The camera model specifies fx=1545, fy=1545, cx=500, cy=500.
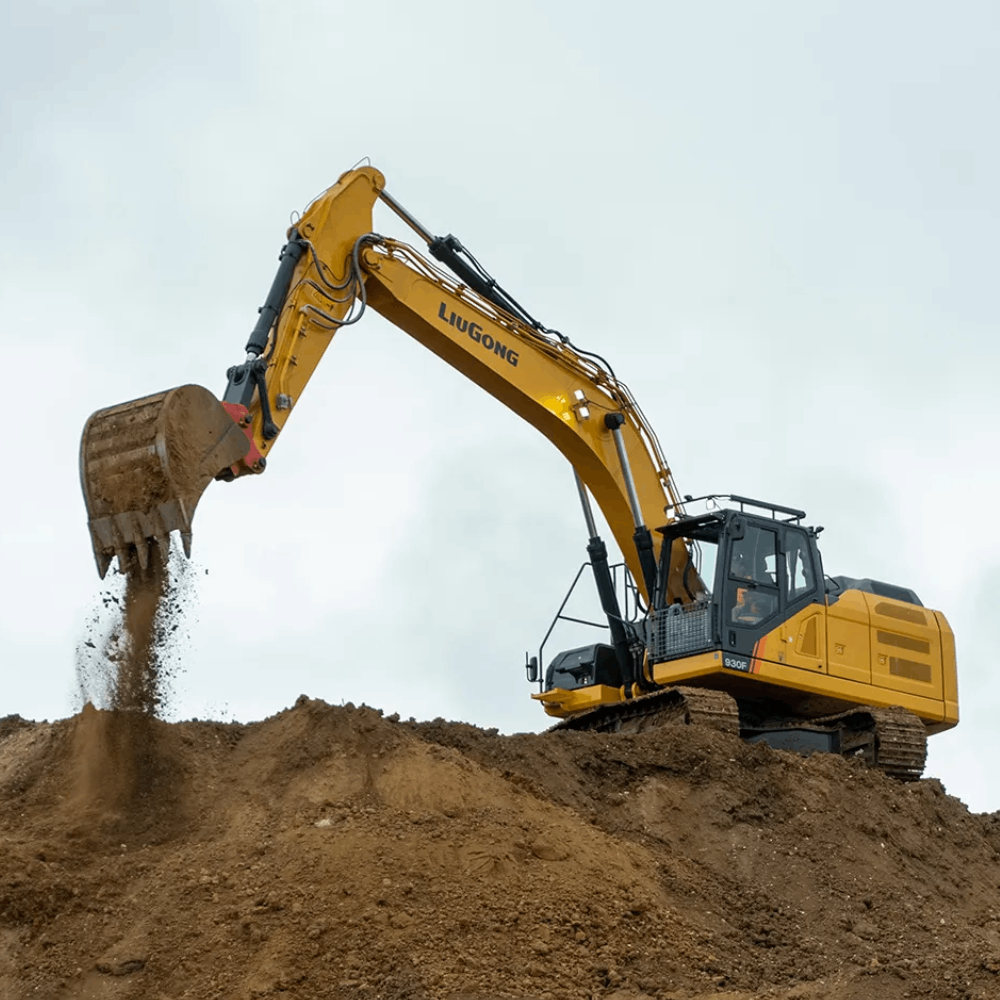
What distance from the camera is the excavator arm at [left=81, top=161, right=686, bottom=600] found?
10414mm

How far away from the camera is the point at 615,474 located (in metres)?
14.9

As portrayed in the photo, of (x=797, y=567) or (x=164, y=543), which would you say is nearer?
(x=164, y=543)

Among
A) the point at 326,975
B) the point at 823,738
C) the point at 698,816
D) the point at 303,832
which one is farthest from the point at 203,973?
the point at 823,738

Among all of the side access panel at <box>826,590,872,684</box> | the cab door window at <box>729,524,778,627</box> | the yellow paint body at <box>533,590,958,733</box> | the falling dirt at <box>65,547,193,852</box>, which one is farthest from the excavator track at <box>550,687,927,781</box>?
the falling dirt at <box>65,547,193,852</box>

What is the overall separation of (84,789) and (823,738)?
6.87 m

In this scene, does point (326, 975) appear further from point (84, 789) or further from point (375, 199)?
point (375, 199)

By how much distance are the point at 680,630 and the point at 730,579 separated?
2.13 ft

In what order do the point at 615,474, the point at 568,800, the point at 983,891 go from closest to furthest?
the point at 568,800 < the point at 983,891 < the point at 615,474

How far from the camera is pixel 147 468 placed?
10234 mm

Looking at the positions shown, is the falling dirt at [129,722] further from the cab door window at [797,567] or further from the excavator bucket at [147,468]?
the cab door window at [797,567]

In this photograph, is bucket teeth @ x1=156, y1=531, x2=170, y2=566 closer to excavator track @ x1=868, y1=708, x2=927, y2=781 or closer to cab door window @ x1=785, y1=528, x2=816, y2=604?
cab door window @ x1=785, y1=528, x2=816, y2=604

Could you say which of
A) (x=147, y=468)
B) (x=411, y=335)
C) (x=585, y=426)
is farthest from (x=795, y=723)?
(x=147, y=468)

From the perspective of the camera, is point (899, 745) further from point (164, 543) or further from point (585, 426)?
point (164, 543)

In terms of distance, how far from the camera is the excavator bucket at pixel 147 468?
10.2m
